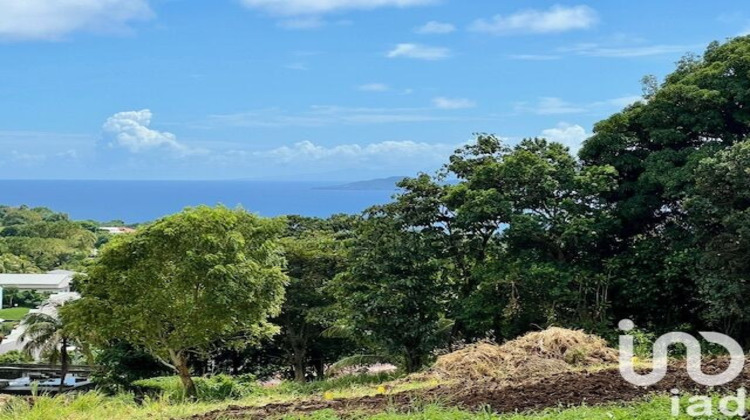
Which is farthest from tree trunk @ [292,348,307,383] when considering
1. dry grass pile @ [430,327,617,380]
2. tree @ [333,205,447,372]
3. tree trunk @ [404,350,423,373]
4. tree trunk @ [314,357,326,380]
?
dry grass pile @ [430,327,617,380]

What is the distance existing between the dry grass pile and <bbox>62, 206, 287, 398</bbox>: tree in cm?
536

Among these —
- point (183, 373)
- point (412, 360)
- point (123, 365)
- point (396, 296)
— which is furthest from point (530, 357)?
point (123, 365)

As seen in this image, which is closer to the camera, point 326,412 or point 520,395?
point 326,412

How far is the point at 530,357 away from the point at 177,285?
771cm

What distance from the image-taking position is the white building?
60438 millimetres

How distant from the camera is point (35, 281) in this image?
203 feet

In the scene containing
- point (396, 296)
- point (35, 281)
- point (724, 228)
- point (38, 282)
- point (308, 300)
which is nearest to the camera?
point (724, 228)

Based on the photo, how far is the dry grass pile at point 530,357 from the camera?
9082 mm

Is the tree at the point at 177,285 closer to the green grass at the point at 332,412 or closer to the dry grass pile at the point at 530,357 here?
the green grass at the point at 332,412

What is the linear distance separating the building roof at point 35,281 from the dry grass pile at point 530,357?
5843 cm

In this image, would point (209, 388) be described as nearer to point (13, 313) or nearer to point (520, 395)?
point (520, 395)

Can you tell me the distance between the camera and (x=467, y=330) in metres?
16.9

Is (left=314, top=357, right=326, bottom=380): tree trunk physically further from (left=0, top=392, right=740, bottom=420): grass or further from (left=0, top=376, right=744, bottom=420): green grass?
(left=0, top=392, right=740, bottom=420): grass

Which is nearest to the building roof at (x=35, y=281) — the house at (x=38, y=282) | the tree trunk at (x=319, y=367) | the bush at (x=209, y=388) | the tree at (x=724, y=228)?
the house at (x=38, y=282)
